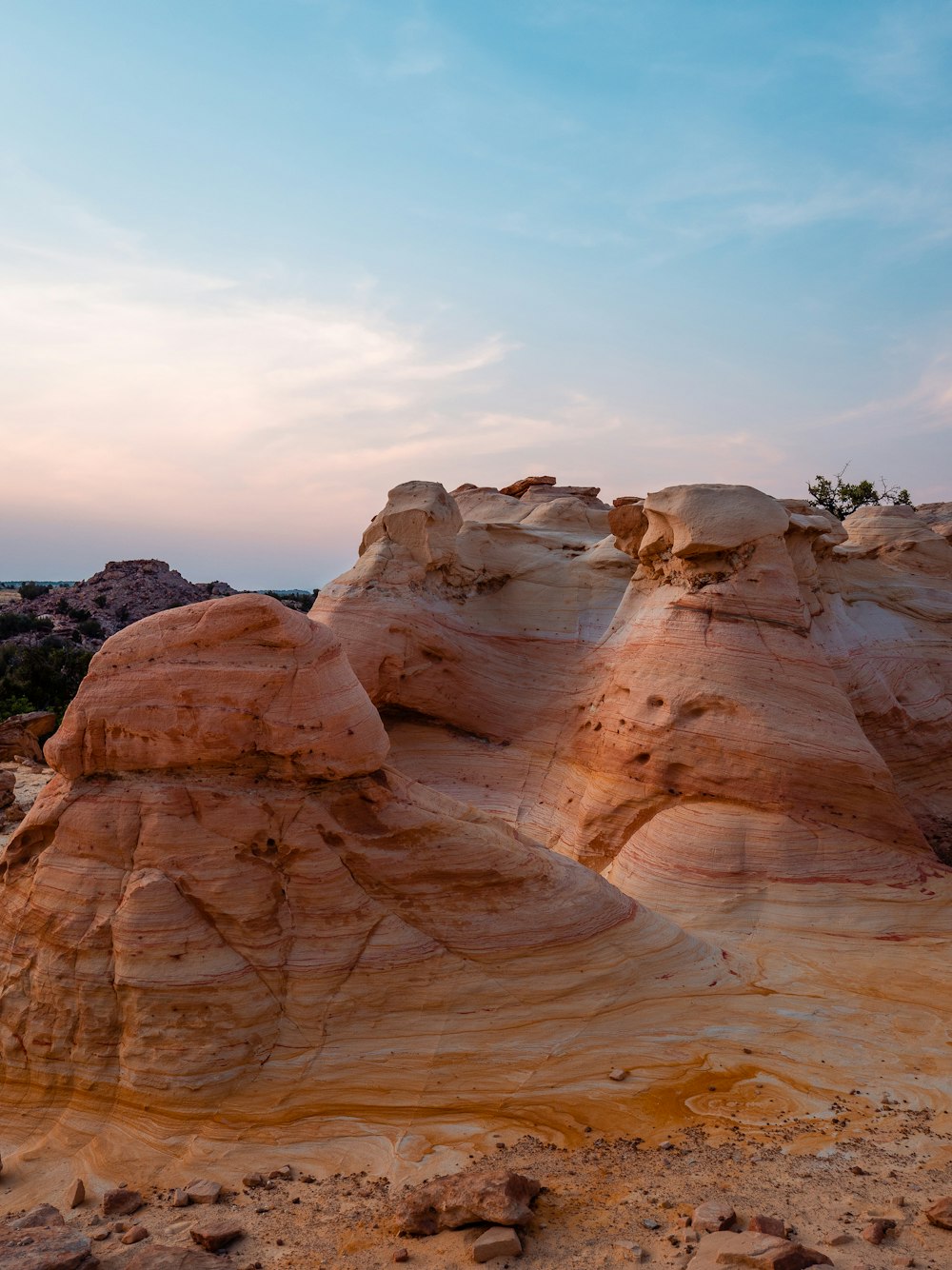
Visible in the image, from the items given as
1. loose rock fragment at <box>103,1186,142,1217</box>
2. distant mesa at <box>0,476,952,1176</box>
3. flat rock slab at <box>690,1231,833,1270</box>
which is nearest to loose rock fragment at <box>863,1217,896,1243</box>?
flat rock slab at <box>690,1231,833,1270</box>

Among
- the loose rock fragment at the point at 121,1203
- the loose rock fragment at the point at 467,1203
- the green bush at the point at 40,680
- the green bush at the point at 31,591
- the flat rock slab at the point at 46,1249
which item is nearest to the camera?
the flat rock slab at the point at 46,1249

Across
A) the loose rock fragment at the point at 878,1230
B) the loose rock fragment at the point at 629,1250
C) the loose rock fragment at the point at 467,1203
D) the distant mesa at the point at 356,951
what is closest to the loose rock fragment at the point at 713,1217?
the loose rock fragment at the point at 629,1250

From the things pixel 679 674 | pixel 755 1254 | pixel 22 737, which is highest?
pixel 679 674

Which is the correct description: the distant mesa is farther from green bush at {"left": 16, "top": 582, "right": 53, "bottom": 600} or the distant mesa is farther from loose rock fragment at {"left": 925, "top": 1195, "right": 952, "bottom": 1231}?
green bush at {"left": 16, "top": 582, "right": 53, "bottom": 600}

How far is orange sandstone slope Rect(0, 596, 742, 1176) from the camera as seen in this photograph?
5598 millimetres

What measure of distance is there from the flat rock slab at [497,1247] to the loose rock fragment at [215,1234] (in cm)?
120

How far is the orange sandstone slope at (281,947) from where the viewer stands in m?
5.60

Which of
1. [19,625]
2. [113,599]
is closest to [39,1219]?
[19,625]

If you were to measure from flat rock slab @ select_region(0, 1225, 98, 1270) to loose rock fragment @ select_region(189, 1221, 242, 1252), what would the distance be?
0.46 m

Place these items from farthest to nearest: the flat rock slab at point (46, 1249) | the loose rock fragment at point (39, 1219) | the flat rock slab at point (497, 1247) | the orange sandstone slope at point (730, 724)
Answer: the orange sandstone slope at point (730, 724), the loose rock fragment at point (39, 1219), the flat rock slab at point (497, 1247), the flat rock slab at point (46, 1249)

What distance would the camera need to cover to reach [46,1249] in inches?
166

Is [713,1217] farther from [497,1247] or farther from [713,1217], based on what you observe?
[497,1247]

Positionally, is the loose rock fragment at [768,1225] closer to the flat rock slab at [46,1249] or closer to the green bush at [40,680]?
the flat rock slab at [46,1249]

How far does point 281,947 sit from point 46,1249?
217 cm
